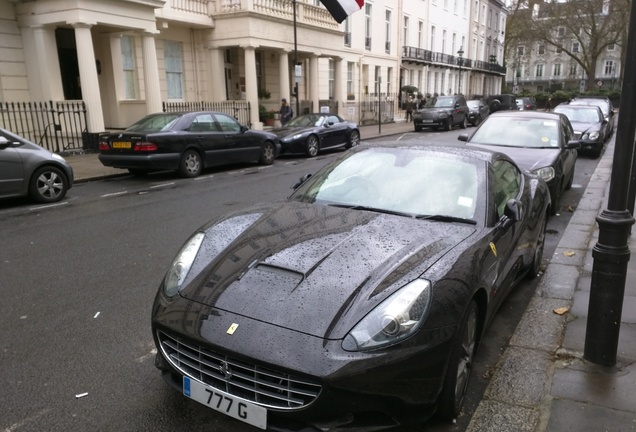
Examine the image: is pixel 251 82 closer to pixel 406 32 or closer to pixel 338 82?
pixel 338 82

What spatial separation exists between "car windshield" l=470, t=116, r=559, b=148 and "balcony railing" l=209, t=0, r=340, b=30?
14631 mm

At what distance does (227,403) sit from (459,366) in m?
1.25

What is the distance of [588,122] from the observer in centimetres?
1570

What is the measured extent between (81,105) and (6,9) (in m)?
3.45

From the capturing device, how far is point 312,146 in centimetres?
1625

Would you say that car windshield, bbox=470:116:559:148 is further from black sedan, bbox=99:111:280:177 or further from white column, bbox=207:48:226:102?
white column, bbox=207:48:226:102

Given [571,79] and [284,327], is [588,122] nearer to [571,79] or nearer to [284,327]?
[284,327]

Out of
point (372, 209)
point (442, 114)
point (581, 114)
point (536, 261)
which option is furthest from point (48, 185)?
point (442, 114)

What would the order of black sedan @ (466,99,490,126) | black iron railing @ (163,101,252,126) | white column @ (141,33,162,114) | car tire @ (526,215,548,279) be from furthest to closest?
black sedan @ (466,99,490,126) → black iron railing @ (163,101,252,126) → white column @ (141,33,162,114) → car tire @ (526,215,548,279)

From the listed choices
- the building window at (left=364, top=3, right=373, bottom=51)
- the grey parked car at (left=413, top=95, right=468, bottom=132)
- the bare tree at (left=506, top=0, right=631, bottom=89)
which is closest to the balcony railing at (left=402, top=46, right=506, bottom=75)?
the bare tree at (left=506, top=0, right=631, bottom=89)

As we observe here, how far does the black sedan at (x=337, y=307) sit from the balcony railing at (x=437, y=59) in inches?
1441

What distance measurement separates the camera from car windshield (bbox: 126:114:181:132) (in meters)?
11.4

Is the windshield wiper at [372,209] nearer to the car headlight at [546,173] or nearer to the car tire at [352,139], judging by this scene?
the car headlight at [546,173]

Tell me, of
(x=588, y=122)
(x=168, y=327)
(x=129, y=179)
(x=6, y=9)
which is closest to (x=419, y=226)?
(x=168, y=327)
